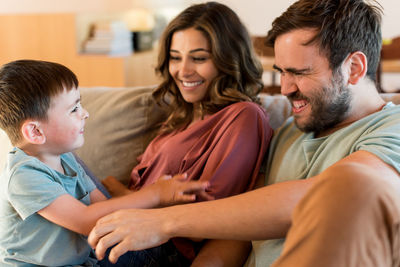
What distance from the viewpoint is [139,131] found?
188 cm

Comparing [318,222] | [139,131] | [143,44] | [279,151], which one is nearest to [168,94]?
[139,131]

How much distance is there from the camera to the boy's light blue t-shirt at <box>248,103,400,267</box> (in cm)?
116

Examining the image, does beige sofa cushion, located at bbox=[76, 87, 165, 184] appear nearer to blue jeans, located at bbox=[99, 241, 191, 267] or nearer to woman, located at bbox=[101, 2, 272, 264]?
woman, located at bbox=[101, 2, 272, 264]

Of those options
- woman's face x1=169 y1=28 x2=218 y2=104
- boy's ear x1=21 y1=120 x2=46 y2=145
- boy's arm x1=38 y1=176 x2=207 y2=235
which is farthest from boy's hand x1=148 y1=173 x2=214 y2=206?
woman's face x1=169 y1=28 x2=218 y2=104

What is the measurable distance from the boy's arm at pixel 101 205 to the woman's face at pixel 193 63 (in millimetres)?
470

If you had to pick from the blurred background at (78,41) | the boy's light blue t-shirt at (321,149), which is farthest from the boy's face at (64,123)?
the blurred background at (78,41)

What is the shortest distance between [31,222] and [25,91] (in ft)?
1.18

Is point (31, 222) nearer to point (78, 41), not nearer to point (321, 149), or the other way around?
point (321, 149)

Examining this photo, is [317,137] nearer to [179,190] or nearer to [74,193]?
[179,190]

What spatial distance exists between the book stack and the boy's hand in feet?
→ 10.3

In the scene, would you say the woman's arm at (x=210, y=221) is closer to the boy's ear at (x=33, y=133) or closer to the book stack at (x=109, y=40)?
the boy's ear at (x=33, y=133)

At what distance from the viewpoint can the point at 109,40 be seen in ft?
14.0

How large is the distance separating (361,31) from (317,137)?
1.15 feet

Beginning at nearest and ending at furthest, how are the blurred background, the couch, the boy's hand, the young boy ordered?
the young boy < the boy's hand < the couch < the blurred background
